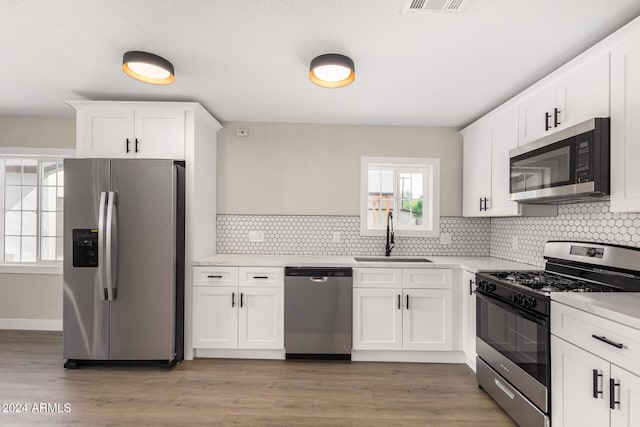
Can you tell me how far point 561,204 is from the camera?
2.67 m

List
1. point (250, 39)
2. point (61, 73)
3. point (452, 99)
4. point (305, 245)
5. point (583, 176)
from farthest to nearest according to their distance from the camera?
point (305, 245) → point (452, 99) → point (61, 73) → point (250, 39) → point (583, 176)

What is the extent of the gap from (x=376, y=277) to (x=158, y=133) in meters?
2.45

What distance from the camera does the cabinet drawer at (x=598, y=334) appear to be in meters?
1.39

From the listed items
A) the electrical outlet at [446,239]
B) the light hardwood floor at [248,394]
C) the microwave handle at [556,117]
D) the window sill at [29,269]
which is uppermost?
the microwave handle at [556,117]

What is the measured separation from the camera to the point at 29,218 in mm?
3818

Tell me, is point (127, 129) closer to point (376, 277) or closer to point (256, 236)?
point (256, 236)

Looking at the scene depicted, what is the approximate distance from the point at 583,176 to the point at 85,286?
3.74m

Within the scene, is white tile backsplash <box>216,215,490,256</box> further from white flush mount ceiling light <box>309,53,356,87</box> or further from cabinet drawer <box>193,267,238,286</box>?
white flush mount ceiling light <box>309,53,356,87</box>

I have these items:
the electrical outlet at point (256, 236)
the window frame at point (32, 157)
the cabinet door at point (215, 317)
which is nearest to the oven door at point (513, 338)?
the cabinet door at point (215, 317)

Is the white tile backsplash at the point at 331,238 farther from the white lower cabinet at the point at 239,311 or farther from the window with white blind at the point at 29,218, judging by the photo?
the window with white blind at the point at 29,218

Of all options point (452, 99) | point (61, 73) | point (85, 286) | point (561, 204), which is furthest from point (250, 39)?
point (561, 204)

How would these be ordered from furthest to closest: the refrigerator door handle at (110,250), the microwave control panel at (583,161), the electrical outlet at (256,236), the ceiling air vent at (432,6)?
the electrical outlet at (256,236) < the refrigerator door handle at (110,250) < the microwave control panel at (583,161) < the ceiling air vent at (432,6)

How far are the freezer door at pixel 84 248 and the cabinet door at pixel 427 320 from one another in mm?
2657

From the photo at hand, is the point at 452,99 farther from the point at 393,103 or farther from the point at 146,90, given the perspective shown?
the point at 146,90
